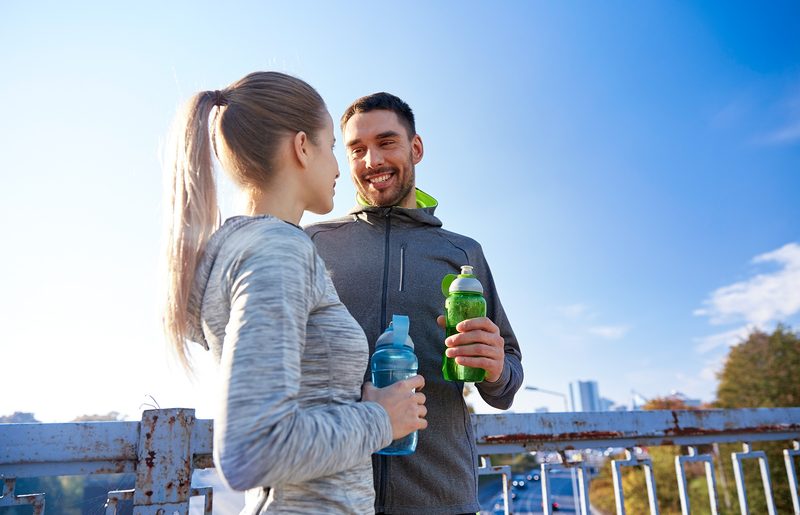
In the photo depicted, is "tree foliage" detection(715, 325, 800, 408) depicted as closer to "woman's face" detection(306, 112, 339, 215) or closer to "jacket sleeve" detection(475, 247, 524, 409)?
"jacket sleeve" detection(475, 247, 524, 409)

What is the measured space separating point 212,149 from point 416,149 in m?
1.65

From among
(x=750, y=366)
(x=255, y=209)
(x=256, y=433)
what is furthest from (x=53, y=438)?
(x=750, y=366)

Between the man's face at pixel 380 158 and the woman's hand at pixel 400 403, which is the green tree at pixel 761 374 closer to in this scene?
the man's face at pixel 380 158

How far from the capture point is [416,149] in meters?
2.94

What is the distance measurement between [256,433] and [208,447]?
1.36 metres

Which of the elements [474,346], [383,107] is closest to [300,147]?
[474,346]

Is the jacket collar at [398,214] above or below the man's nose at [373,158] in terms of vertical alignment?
below

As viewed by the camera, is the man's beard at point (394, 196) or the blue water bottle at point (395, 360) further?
the man's beard at point (394, 196)

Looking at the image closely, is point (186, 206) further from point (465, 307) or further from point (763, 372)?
point (763, 372)

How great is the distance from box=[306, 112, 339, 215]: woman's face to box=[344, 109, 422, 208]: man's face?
1.00m

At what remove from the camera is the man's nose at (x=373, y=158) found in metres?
2.65

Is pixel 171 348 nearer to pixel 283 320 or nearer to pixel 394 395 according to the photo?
pixel 283 320

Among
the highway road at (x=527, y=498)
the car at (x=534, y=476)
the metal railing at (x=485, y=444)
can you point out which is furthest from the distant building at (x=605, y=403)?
the metal railing at (x=485, y=444)

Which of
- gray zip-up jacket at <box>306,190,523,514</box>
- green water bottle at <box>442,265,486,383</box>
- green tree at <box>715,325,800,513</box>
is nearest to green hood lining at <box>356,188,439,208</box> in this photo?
gray zip-up jacket at <box>306,190,523,514</box>
